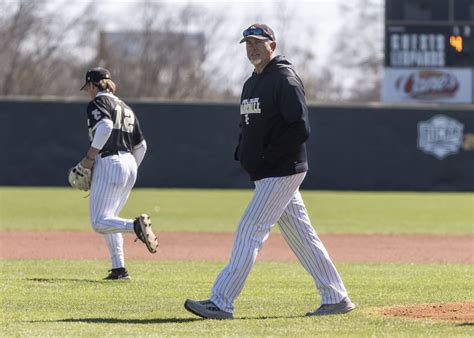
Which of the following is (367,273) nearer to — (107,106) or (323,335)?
(107,106)

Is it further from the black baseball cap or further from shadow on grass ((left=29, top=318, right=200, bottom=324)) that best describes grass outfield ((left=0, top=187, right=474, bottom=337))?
the black baseball cap

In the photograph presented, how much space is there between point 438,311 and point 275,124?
1.58 meters

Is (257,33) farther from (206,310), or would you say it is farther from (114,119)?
(114,119)

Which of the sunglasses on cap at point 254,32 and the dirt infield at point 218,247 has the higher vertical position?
the sunglasses on cap at point 254,32

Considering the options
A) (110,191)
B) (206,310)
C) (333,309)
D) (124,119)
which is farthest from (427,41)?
(206,310)

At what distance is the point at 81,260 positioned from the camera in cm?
1138

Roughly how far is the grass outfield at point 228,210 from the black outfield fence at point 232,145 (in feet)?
1.21

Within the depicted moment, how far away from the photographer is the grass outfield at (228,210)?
17.0m

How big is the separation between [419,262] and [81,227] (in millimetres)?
6289

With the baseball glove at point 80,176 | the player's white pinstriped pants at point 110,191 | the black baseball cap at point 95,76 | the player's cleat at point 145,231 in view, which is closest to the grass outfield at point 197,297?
the player's cleat at point 145,231

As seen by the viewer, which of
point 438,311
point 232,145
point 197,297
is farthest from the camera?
point 232,145

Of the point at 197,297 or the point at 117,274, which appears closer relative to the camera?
the point at 197,297

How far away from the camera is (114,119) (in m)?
8.87

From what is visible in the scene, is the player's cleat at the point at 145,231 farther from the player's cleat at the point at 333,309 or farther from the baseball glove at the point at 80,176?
the player's cleat at the point at 333,309
